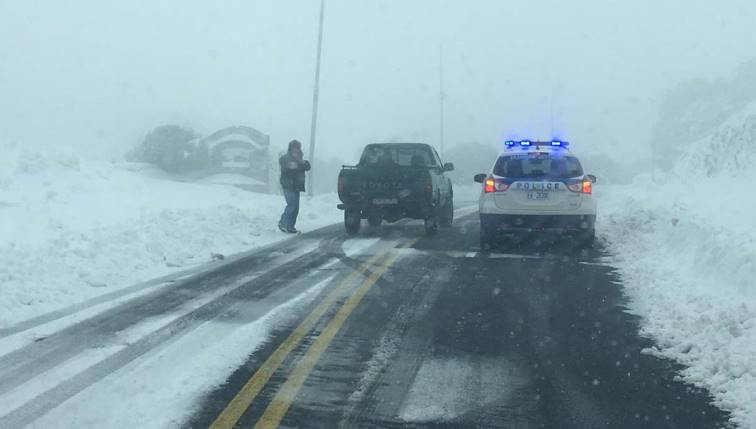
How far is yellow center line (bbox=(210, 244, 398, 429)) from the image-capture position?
16.7 ft

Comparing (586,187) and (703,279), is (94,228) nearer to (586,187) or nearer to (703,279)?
(586,187)

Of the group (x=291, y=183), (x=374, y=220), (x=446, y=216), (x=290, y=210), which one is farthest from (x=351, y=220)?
(x=446, y=216)

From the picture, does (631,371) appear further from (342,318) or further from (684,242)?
(684,242)

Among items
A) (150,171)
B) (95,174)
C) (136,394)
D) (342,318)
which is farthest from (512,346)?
(150,171)

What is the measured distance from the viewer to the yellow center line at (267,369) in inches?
200

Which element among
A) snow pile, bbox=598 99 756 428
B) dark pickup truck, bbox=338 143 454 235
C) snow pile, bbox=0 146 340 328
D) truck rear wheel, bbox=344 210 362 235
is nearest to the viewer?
snow pile, bbox=598 99 756 428

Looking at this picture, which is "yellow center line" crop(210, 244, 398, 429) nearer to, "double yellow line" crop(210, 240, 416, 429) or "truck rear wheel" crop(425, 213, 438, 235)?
"double yellow line" crop(210, 240, 416, 429)

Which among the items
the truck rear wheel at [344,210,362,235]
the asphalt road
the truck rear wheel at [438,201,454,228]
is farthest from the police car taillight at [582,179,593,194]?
the truck rear wheel at [344,210,362,235]

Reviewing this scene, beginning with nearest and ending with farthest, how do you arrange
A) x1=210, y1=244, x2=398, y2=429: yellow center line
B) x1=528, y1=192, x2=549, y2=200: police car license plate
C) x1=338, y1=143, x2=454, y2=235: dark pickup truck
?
1. x1=210, y1=244, x2=398, y2=429: yellow center line
2. x1=528, y1=192, x2=549, y2=200: police car license plate
3. x1=338, y1=143, x2=454, y2=235: dark pickup truck

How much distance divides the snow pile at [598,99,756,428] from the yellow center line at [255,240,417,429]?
2.94 metres

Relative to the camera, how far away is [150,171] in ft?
133

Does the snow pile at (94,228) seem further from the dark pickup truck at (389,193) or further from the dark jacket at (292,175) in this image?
the dark pickup truck at (389,193)

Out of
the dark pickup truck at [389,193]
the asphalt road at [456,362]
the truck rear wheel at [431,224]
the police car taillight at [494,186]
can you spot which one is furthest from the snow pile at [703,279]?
the dark pickup truck at [389,193]

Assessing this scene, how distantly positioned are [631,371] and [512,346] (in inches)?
44.4
